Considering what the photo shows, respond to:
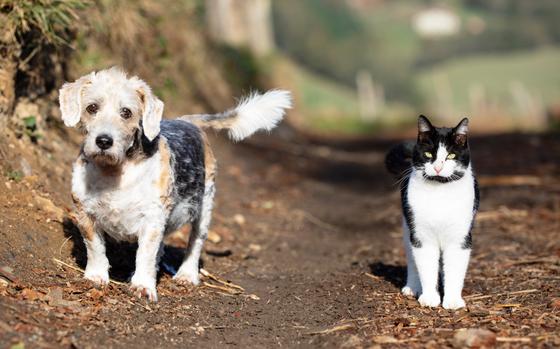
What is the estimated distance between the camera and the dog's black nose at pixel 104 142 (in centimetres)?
539

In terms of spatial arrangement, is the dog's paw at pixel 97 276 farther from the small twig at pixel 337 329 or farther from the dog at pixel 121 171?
the small twig at pixel 337 329

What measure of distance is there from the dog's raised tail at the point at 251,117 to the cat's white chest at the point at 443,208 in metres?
1.81

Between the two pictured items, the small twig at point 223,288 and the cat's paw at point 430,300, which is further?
the small twig at point 223,288

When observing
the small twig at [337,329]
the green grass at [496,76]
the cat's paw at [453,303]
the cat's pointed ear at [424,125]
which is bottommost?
the small twig at [337,329]

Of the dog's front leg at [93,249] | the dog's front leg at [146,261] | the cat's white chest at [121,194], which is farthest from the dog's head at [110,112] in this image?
the dog's front leg at [146,261]

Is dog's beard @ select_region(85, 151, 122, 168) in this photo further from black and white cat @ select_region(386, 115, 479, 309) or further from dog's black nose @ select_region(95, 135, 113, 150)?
black and white cat @ select_region(386, 115, 479, 309)

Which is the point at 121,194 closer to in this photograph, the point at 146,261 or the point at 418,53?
the point at 146,261

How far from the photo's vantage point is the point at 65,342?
15.2 ft

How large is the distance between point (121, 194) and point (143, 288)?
0.73 meters

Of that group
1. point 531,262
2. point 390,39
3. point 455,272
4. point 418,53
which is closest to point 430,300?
point 455,272

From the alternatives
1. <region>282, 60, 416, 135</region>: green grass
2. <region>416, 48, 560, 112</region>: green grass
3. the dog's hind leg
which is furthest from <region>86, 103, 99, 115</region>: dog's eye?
<region>416, 48, 560, 112</region>: green grass

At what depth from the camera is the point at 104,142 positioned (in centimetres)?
540

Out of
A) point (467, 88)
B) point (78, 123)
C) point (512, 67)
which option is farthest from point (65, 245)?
point (512, 67)

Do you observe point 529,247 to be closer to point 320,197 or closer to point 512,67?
point 320,197
